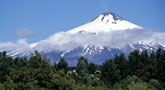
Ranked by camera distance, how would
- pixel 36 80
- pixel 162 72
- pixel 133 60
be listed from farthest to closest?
1. pixel 133 60
2. pixel 162 72
3. pixel 36 80

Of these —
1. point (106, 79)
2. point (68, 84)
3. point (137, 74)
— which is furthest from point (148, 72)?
point (68, 84)

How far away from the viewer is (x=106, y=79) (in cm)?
6147

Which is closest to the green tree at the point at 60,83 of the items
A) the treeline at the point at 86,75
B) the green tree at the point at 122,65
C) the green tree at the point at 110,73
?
the treeline at the point at 86,75

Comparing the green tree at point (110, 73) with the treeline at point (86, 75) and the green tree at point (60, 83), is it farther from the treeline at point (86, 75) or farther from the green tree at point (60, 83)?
the green tree at point (60, 83)

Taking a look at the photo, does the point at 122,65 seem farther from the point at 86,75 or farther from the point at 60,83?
the point at 60,83

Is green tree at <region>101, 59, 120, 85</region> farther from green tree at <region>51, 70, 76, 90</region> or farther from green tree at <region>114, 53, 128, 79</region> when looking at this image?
green tree at <region>51, 70, 76, 90</region>

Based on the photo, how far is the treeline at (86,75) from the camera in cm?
2655

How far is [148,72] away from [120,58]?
9254 millimetres

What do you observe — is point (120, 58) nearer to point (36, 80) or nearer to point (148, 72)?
point (148, 72)

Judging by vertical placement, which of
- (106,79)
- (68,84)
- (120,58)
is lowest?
(68,84)

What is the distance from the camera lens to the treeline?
26547 millimetres

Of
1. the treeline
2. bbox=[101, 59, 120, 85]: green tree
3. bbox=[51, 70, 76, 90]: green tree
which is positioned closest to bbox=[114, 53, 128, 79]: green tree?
the treeline

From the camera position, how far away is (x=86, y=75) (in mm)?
64875

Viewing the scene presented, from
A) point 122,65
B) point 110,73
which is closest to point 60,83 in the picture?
point 110,73
